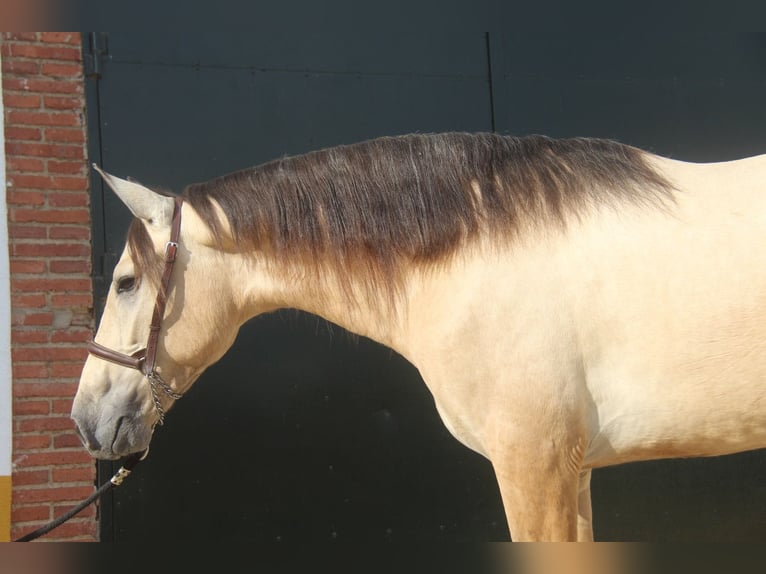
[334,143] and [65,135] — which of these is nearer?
[65,135]

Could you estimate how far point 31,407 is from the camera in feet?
10.5

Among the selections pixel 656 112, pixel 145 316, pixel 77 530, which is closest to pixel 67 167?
pixel 145 316

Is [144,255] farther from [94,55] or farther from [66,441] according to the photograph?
[94,55]

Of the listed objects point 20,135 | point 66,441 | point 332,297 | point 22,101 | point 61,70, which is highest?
point 61,70

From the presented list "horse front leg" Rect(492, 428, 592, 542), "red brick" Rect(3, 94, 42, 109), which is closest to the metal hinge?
"red brick" Rect(3, 94, 42, 109)

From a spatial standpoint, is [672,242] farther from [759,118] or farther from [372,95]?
[759,118]

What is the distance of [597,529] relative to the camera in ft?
13.0

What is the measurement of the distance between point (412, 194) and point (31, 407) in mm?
2135

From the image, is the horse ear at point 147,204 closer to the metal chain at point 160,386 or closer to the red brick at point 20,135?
the metal chain at point 160,386

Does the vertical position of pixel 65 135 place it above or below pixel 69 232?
above

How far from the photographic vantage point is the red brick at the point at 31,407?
319 centimetres

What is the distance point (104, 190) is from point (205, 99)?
0.69 m

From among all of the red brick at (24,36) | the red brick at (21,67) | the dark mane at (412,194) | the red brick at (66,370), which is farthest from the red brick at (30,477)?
the red brick at (24,36)

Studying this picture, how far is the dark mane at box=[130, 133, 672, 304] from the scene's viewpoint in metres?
2.10
